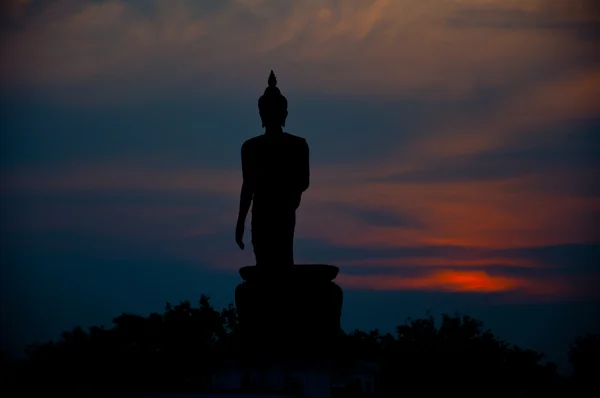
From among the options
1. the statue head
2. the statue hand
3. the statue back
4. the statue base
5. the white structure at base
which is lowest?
the white structure at base

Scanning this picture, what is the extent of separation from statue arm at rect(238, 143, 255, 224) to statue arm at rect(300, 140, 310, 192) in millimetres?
643

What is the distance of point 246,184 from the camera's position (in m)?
12.7

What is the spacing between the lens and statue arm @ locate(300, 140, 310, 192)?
12555mm

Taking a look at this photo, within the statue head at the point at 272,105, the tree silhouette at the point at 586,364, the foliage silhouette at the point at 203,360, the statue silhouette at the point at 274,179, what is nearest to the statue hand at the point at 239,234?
the statue silhouette at the point at 274,179

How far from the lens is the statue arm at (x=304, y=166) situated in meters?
12.6

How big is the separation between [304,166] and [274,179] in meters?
0.43

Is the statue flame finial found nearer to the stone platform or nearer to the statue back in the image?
the statue back

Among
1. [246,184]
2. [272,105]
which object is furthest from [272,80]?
[246,184]

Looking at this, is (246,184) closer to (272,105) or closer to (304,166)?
(304,166)

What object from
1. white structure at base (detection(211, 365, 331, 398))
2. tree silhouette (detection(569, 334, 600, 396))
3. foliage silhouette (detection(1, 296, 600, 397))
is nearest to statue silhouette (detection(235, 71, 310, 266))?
white structure at base (detection(211, 365, 331, 398))

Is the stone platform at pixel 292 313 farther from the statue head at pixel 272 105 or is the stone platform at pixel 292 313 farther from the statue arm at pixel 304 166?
the statue head at pixel 272 105

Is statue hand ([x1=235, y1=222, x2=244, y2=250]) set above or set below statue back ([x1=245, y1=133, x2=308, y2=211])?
below

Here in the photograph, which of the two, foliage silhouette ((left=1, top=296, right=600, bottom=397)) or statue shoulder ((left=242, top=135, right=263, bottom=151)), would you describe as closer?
statue shoulder ((left=242, top=135, right=263, bottom=151))

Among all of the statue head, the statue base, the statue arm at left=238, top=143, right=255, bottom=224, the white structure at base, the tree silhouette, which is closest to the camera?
the white structure at base
